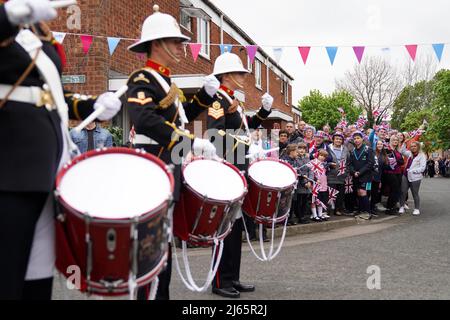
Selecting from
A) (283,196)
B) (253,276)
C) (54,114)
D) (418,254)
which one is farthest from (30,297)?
(418,254)

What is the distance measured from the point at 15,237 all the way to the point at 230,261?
9.87ft

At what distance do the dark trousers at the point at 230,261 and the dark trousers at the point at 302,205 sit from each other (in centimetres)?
480

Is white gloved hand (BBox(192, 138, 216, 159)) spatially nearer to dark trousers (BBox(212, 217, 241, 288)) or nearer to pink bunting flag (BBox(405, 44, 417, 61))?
dark trousers (BBox(212, 217, 241, 288))

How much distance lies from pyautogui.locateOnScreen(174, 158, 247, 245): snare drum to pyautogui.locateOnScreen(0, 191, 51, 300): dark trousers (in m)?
1.43

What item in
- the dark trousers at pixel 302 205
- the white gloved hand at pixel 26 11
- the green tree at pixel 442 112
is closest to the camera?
the white gloved hand at pixel 26 11

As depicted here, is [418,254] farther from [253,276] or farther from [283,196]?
[283,196]

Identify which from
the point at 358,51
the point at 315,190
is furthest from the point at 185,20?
the point at 315,190

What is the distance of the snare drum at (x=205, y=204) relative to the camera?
3.65 meters

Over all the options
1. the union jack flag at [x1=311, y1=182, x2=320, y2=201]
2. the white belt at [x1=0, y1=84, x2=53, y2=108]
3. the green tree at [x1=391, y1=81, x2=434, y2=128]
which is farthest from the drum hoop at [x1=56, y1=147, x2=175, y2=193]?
the green tree at [x1=391, y1=81, x2=434, y2=128]

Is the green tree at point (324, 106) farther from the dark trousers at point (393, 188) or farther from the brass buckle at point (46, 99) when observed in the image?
the brass buckle at point (46, 99)

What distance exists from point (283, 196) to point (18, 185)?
2.83m

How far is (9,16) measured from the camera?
7.22ft

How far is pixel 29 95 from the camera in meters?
2.44

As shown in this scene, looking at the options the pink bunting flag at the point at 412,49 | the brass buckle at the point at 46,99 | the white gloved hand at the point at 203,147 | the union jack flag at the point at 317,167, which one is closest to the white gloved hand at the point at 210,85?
the white gloved hand at the point at 203,147
